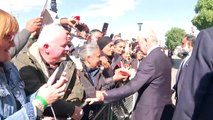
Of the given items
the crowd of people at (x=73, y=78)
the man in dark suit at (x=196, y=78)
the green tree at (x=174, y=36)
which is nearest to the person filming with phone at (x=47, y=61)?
the crowd of people at (x=73, y=78)

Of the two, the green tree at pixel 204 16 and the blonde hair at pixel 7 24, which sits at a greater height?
the blonde hair at pixel 7 24

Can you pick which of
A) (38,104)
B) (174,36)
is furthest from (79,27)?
(174,36)

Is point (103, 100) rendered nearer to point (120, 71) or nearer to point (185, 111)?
point (120, 71)

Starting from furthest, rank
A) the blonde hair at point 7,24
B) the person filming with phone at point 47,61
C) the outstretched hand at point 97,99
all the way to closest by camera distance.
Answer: the outstretched hand at point 97,99 → the person filming with phone at point 47,61 → the blonde hair at point 7,24

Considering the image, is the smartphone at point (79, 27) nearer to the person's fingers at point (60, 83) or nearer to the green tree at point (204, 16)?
the person's fingers at point (60, 83)

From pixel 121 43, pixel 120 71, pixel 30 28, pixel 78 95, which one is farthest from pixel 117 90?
pixel 121 43

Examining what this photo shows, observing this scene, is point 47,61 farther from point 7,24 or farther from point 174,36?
point 174,36

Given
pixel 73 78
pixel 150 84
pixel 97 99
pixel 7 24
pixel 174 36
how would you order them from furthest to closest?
1. pixel 174 36
2. pixel 150 84
3. pixel 97 99
4. pixel 73 78
5. pixel 7 24

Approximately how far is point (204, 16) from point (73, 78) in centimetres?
5562

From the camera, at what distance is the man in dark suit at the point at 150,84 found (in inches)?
192

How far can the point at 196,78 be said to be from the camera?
2.58 m

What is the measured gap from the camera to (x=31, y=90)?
321 cm

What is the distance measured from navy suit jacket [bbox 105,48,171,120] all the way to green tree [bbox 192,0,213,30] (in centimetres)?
5226

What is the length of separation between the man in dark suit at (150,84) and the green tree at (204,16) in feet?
171
